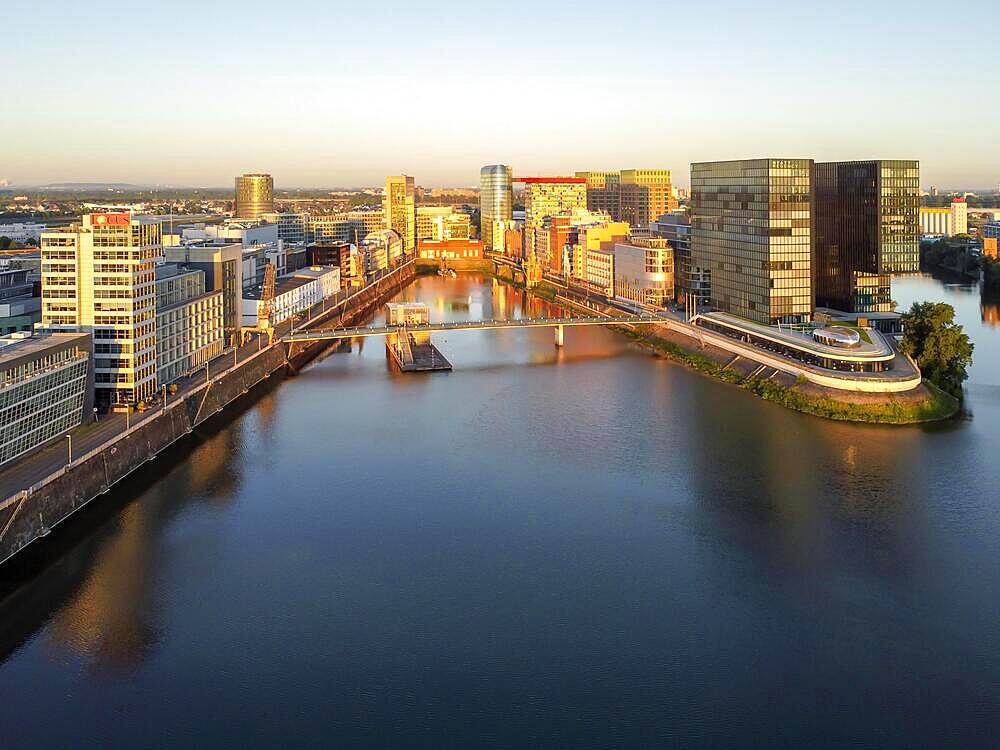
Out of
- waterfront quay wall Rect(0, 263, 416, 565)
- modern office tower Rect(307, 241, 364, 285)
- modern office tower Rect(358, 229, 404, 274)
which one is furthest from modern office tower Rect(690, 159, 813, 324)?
modern office tower Rect(358, 229, 404, 274)

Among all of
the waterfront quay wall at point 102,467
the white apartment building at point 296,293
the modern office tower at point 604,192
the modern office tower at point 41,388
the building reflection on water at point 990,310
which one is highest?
the modern office tower at point 604,192

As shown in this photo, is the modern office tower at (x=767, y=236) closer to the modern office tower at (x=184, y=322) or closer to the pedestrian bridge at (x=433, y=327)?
the pedestrian bridge at (x=433, y=327)

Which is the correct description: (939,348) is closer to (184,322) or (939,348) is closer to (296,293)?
(184,322)

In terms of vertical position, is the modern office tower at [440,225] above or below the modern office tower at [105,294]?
above

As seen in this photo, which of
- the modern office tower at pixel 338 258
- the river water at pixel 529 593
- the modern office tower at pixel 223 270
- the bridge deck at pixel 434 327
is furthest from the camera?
the modern office tower at pixel 338 258

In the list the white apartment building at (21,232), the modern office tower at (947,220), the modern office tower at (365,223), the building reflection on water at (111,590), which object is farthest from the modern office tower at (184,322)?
the modern office tower at (947,220)
